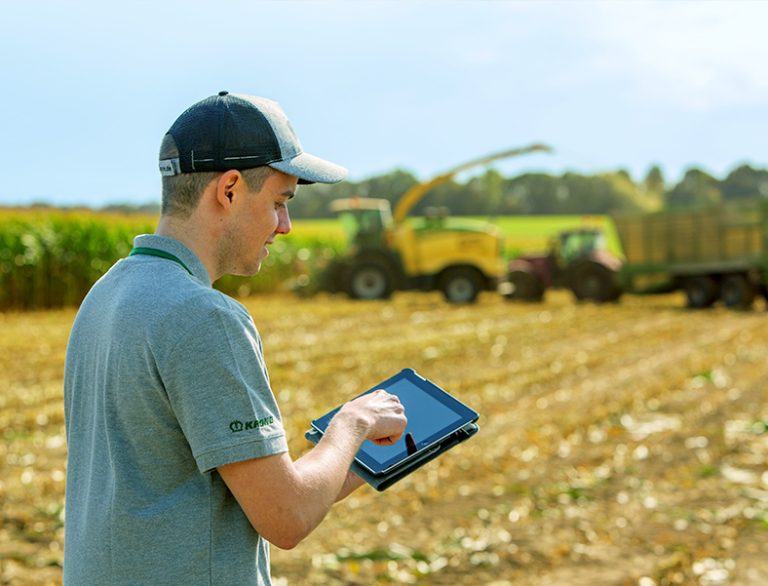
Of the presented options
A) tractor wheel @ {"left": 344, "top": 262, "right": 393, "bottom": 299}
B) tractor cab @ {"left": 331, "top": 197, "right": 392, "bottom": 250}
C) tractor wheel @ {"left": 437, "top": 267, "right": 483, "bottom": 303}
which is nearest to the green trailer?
tractor wheel @ {"left": 437, "top": 267, "right": 483, "bottom": 303}

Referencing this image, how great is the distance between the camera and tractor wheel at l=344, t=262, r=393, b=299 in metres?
21.2

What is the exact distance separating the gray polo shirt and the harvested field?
306 cm

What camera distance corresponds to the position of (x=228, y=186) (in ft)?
5.36

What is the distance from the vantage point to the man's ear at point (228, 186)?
1.62 meters

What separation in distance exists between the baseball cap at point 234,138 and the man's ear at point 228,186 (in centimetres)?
1

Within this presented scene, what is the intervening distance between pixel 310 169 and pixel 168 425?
0.53 metres

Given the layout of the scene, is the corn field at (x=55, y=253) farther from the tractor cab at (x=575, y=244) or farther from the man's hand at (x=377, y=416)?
the man's hand at (x=377, y=416)

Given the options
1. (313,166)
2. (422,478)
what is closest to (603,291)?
(422,478)

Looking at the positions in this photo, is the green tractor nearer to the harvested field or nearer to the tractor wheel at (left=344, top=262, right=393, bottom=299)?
the tractor wheel at (left=344, top=262, right=393, bottom=299)

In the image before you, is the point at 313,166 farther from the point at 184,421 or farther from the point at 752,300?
the point at 752,300

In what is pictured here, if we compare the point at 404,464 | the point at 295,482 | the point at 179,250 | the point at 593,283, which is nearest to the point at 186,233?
the point at 179,250

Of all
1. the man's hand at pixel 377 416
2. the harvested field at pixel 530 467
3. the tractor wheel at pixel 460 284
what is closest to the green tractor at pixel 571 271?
the tractor wheel at pixel 460 284

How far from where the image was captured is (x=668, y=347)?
13.5 meters

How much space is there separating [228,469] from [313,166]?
1.91 feet
